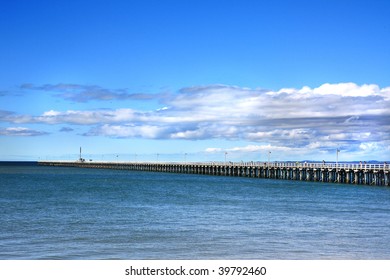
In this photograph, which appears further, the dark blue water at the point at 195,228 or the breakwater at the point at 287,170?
the breakwater at the point at 287,170

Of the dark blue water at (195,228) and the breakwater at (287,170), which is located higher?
the breakwater at (287,170)

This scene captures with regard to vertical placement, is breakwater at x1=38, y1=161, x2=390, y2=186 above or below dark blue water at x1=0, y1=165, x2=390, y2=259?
above

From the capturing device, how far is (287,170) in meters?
76.1

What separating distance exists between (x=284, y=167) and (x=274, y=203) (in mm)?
36529

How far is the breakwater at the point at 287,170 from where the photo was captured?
192 ft

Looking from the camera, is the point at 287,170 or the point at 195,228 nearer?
the point at 195,228

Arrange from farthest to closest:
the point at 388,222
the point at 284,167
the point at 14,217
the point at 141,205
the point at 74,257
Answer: the point at 284,167 < the point at 141,205 < the point at 14,217 < the point at 388,222 < the point at 74,257

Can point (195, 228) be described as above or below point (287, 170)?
below

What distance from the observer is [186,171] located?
107250 mm

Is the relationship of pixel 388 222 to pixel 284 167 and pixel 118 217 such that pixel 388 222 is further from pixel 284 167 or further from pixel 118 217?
pixel 284 167

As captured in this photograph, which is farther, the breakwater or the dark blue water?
the breakwater

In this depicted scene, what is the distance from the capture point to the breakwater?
58.5 m

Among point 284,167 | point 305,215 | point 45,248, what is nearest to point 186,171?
point 284,167
